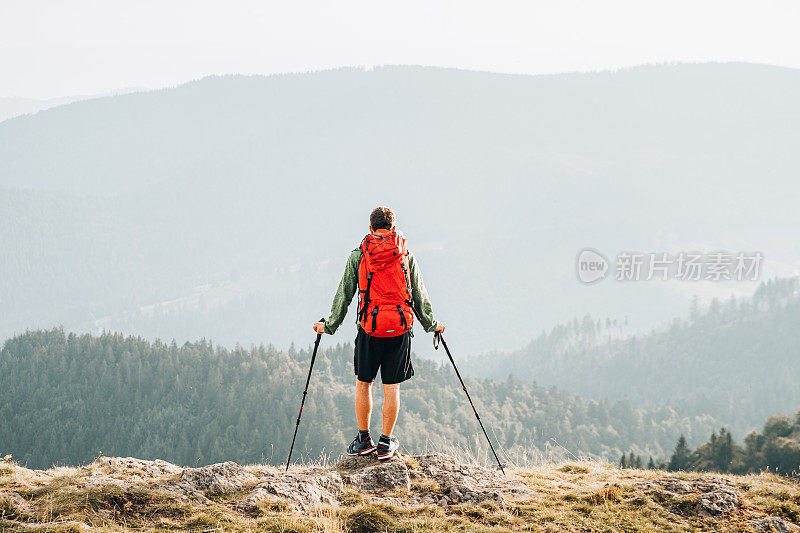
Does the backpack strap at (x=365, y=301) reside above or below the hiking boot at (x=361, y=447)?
above

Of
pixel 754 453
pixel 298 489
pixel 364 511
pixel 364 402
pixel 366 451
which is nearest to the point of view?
pixel 364 511

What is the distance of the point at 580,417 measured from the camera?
164625 millimetres

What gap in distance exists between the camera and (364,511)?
6.39 m

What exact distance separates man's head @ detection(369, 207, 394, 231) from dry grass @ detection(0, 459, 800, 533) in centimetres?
332

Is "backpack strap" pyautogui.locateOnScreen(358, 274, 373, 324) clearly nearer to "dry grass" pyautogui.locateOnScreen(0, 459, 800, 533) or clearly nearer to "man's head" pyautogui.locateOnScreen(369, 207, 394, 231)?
"man's head" pyautogui.locateOnScreen(369, 207, 394, 231)

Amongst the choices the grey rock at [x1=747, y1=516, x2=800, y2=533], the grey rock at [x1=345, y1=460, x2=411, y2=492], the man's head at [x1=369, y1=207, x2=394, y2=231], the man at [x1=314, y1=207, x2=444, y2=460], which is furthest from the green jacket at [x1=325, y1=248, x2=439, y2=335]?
the grey rock at [x1=747, y1=516, x2=800, y2=533]

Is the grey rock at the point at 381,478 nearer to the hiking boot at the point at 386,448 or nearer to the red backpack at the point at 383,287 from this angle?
the hiking boot at the point at 386,448

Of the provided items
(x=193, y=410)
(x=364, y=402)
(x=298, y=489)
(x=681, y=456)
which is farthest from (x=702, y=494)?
(x=193, y=410)

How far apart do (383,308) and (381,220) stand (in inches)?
45.2

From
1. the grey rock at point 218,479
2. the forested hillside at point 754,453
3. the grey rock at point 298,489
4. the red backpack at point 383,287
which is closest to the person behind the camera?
the grey rock at point 298,489

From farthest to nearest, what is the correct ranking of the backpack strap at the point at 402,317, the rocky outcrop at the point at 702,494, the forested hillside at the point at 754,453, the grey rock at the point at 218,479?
the forested hillside at the point at 754,453, the backpack strap at the point at 402,317, the grey rock at the point at 218,479, the rocky outcrop at the point at 702,494

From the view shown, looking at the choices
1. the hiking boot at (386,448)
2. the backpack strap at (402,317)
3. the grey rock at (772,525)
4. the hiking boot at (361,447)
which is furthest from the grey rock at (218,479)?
the grey rock at (772,525)

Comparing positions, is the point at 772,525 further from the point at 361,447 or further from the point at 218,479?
the point at 218,479

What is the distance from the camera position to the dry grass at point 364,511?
6.17 m
